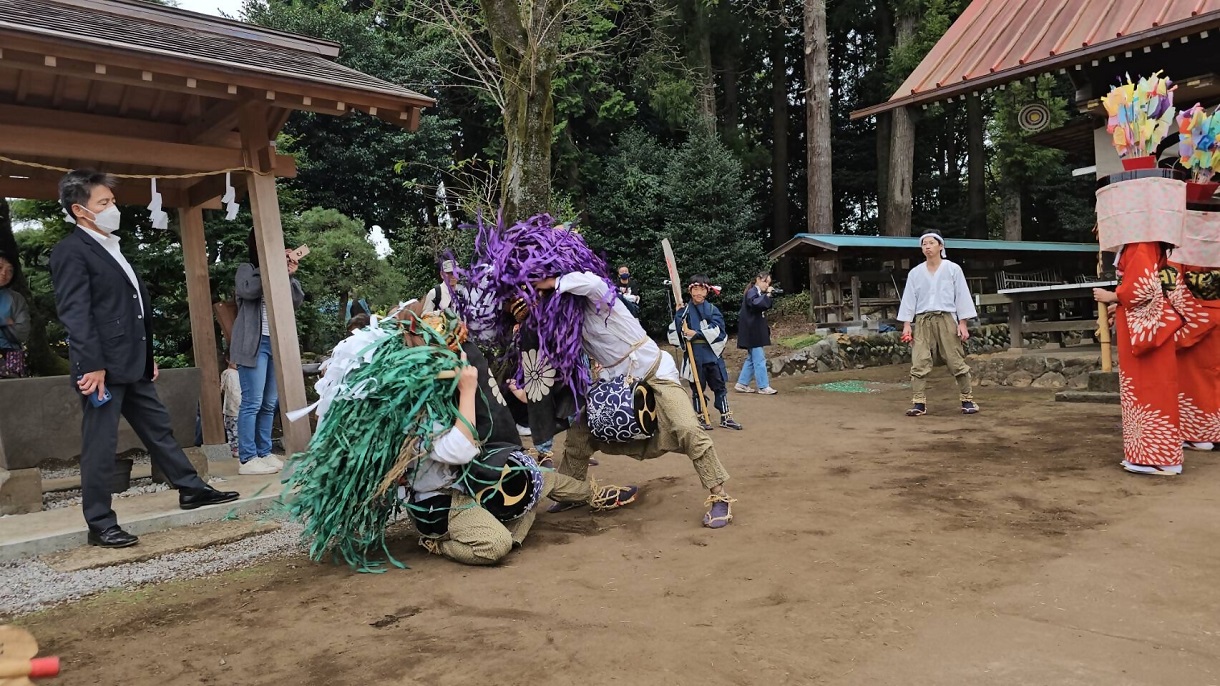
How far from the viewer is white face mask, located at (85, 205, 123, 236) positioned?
4.38 meters

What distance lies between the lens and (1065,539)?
3918 millimetres

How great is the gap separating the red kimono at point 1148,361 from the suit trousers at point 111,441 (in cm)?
610

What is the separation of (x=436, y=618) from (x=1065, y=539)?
121 inches

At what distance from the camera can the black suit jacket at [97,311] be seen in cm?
418

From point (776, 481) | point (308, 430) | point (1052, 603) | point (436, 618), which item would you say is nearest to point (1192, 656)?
point (1052, 603)

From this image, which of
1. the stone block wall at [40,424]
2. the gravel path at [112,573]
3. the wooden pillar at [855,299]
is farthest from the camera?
the wooden pillar at [855,299]

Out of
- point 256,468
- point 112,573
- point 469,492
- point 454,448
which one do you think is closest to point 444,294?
point 454,448

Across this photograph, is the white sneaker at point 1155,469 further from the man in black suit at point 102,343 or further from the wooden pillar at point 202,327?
the wooden pillar at point 202,327

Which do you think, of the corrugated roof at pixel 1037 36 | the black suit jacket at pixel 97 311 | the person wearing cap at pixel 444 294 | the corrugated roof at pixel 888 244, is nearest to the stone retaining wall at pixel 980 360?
the corrugated roof at pixel 888 244

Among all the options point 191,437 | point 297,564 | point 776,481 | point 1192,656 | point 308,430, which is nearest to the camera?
point 1192,656

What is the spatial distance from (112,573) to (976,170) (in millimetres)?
23252

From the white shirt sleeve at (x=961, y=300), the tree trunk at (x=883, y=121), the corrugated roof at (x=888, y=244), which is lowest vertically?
the white shirt sleeve at (x=961, y=300)

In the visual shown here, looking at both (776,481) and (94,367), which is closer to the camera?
(94,367)

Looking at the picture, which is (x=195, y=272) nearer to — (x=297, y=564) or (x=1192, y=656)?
(x=297, y=564)
